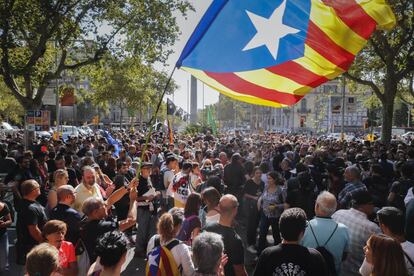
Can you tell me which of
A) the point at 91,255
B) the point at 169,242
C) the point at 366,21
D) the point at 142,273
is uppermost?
the point at 366,21

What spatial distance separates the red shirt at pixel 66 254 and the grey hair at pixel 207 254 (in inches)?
55.5

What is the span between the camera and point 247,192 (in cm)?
814

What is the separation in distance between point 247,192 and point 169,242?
441cm

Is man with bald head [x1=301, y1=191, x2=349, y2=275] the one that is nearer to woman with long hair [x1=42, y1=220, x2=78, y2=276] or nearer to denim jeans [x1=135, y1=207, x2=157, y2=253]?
woman with long hair [x1=42, y1=220, x2=78, y2=276]

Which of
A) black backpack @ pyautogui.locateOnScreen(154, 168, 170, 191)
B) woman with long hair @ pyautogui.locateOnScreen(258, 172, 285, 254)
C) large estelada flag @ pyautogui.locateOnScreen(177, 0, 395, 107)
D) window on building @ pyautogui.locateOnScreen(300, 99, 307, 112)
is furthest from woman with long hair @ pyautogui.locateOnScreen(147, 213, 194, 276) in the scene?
window on building @ pyautogui.locateOnScreen(300, 99, 307, 112)

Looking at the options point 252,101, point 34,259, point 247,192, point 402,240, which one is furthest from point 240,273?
point 247,192

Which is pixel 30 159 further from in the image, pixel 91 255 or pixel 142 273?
pixel 91 255

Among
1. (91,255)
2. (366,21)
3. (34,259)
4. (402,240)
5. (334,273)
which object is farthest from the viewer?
(366,21)

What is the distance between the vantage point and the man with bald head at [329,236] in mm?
4199

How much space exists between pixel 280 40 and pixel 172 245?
2949mm

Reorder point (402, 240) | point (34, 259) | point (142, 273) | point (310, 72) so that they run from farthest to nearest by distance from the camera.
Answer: point (142, 273) < point (310, 72) < point (402, 240) < point (34, 259)

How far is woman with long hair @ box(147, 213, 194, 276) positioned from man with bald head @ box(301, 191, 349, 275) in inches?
48.4

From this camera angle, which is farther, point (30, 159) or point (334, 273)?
point (30, 159)

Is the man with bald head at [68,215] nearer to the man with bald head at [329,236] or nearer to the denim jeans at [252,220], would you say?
the man with bald head at [329,236]
